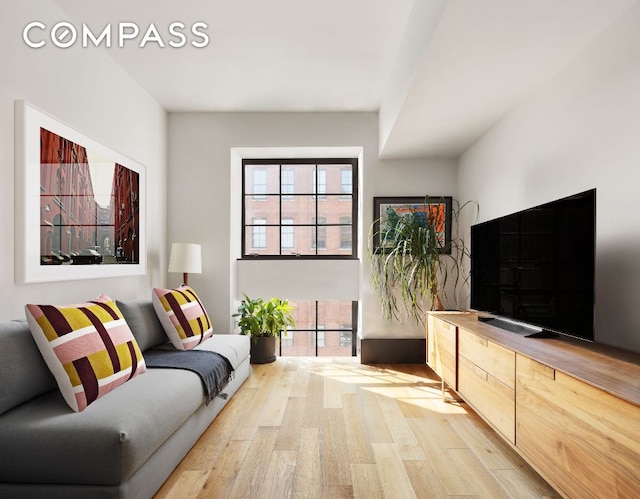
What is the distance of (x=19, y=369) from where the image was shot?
1988 mm

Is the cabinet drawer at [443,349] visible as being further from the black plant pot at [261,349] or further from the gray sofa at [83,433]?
the gray sofa at [83,433]

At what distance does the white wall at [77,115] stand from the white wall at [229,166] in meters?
0.19

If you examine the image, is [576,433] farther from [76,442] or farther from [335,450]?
[76,442]

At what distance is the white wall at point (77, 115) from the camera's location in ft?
7.79

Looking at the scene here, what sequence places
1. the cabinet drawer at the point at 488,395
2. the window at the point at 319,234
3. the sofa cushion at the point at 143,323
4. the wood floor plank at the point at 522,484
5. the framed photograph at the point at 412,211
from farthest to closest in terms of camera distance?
1. the window at the point at 319,234
2. the framed photograph at the point at 412,211
3. the sofa cushion at the point at 143,323
4. the cabinet drawer at the point at 488,395
5. the wood floor plank at the point at 522,484

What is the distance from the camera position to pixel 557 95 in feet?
8.86

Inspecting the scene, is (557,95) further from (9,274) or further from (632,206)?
(9,274)

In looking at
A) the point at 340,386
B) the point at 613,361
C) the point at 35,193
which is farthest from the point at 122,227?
the point at 613,361

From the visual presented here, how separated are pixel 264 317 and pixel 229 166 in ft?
5.31

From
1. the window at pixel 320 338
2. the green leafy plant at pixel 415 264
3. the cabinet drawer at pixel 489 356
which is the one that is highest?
the green leafy plant at pixel 415 264

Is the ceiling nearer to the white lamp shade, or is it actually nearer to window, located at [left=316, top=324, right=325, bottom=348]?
the white lamp shade

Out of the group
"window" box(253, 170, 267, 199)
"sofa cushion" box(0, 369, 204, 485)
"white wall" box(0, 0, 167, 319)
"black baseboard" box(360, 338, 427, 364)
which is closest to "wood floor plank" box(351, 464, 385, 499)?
"sofa cushion" box(0, 369, 204, 485)

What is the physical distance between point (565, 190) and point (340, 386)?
7.54 feet

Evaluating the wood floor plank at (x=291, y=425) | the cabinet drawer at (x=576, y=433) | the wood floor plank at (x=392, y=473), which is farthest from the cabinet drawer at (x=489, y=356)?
the wood floor plank at (x=291, y=425)
